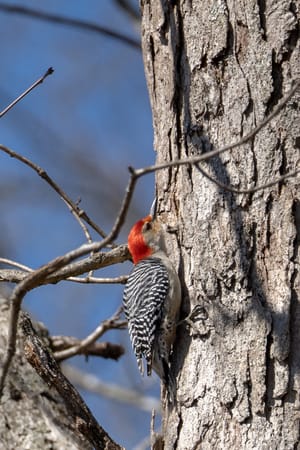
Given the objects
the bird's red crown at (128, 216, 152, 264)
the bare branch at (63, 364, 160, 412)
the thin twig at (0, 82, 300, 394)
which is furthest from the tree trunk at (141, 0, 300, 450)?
the bare branch at (63, 364, 160, 412)

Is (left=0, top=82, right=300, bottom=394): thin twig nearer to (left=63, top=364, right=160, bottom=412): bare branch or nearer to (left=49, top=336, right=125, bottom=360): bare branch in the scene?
(left=49, top=336, right=125, bottom=360): bare branch

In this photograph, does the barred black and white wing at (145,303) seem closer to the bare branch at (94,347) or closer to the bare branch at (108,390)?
the bare branch at (94,347)

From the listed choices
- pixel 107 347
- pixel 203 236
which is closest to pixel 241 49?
pixel 203 236

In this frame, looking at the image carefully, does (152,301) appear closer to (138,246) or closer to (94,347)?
(138,246)

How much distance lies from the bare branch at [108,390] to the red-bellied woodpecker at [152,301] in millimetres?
3583

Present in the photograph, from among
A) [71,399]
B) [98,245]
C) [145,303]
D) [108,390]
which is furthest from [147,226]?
[108,390]

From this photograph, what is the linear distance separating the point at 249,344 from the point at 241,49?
48.0 inches

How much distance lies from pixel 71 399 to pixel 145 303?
30.1 inches

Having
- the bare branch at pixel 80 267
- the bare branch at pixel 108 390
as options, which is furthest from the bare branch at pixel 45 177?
the bare branch at pixel 108 390

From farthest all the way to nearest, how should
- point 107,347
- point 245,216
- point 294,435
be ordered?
point 107,347
point 245,216
point 294,435

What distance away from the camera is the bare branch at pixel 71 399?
129 inches

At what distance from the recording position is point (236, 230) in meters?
3.35

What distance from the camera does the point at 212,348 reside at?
334 cm

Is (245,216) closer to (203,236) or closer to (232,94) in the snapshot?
(203,236)
